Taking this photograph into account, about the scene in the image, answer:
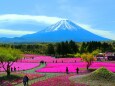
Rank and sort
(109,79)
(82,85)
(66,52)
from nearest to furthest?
(82,85) → (109,79) → (66,52)

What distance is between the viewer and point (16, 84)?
42.6 metres

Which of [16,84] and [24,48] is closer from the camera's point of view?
[16,84]

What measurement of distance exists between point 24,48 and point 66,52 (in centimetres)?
4289

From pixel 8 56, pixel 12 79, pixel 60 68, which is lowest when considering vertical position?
pixel 12 79

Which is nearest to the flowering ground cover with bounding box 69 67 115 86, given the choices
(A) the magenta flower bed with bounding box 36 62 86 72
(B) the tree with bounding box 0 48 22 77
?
(B) the tree with bounding box 0 48 22 77

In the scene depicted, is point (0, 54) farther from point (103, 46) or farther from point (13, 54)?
point (103, 46)

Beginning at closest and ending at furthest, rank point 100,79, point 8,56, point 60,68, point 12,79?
point 100,79 → point 12,79 → point 8,56 → point 60,68

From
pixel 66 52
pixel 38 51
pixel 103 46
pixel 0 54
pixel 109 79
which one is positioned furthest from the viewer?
pixel 38 51

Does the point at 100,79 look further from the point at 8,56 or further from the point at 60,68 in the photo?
the point at 60,68

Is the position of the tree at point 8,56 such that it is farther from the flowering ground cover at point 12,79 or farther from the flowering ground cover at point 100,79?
the flowering ground cover at point 100,79

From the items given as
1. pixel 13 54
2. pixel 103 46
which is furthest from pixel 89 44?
pixel 13 54

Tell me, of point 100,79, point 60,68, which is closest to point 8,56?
point 100,79

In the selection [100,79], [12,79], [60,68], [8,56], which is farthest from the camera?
[60,68]

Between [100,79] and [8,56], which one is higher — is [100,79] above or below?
below
